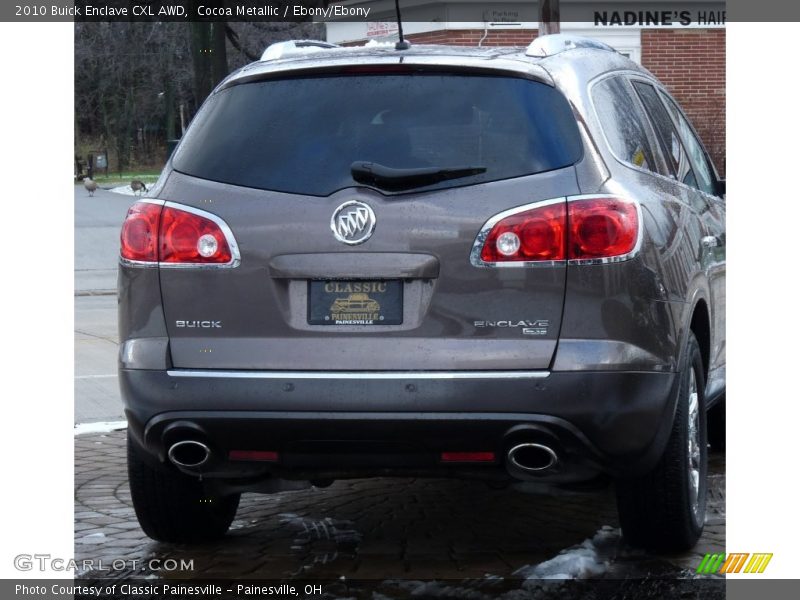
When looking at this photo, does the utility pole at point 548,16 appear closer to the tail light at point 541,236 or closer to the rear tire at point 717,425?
the rear tire at point 717,425

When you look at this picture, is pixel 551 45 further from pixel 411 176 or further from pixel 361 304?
pixel 361 304

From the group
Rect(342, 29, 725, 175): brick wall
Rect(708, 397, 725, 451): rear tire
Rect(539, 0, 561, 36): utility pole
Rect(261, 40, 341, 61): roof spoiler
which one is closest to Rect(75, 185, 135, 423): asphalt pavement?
Rect(708, 397, 725, 451): rear tire

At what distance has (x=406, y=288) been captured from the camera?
4410mm

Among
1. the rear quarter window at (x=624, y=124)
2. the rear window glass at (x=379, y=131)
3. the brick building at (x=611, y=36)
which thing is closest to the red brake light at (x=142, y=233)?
the rear window glass at (x=379, y=131)

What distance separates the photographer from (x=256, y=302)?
4.49 meters

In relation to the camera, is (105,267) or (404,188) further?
(105,267)

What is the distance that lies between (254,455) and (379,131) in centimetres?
112

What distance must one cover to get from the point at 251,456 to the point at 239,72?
54.4 inches

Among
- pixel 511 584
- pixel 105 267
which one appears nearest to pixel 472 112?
pixel 511 584

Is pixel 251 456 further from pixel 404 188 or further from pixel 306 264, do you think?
pixel 404 188

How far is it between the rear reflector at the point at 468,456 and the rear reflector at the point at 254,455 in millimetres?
553

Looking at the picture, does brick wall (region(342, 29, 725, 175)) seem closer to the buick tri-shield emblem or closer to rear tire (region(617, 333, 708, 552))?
rear tire (region(617, 333, 708, 552))

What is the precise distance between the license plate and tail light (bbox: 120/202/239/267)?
1.10 ft

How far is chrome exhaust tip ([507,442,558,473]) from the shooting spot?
4406mm
